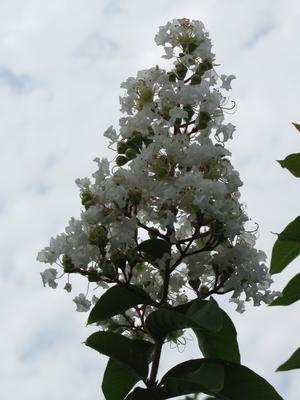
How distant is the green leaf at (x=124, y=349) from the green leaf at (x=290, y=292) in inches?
15.1

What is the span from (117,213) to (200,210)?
0.24 meters

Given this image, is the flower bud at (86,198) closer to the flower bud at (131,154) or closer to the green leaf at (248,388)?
the flower bud at (131,154)

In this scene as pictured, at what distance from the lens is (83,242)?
2174mm

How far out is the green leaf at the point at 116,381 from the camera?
217cm

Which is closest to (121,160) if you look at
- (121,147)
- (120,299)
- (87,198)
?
(121,147)

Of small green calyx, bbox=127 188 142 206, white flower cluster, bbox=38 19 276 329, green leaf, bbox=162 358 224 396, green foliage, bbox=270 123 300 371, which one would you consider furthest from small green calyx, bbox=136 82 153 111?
green leaf, bbox=162 358 224 396

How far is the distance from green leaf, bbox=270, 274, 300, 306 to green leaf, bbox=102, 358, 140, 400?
1.56 ft

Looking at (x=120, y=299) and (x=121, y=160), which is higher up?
(x=121, y=160)

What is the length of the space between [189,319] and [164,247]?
0.94 feet

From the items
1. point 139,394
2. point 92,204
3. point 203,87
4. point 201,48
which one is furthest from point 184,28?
point 139,394

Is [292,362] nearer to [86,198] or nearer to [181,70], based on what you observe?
[86,198]

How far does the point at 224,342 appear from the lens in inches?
83.0

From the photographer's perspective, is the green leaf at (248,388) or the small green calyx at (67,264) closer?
the green leaf at (248,388)

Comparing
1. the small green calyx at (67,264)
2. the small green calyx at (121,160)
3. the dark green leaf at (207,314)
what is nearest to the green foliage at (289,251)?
the dark green leaf at (207,314)
